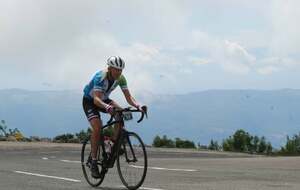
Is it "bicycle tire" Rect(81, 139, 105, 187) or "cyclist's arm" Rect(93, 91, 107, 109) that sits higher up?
"cyclist's arm" Rect(93, 91, 107, 109)

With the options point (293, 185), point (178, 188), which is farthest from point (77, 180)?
point (293, 185)

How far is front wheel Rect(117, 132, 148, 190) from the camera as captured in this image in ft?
36.5

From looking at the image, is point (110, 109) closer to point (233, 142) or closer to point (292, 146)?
point (292, 146)

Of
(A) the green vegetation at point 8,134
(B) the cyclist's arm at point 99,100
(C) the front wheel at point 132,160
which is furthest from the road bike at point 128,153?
(A) the green vegetation at point 8,134

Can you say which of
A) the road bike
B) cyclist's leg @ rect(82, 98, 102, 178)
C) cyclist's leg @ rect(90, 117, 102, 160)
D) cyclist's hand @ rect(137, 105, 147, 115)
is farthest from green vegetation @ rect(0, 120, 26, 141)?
cyclist's hand @ rect(137, 105, 147, 115)

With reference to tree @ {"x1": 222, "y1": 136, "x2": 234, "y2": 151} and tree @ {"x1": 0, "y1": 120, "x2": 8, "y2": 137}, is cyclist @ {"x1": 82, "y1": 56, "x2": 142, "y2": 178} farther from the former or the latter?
tree @ {"x1": 0, "y1": 120, "x2": 8, "y2": 137}

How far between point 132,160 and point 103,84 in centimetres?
127

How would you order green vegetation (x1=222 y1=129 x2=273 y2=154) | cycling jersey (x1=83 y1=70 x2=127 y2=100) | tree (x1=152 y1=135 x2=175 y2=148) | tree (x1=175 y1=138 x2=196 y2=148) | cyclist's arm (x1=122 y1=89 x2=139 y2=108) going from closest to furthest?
cycling jersey (x1=83 y1=70 x2=127 y2=100)
cyclist's arm (x1=122 y1=89 x2=139 y2=108)
green vegetation (x1=222 y1=129 x2=273 y2=154)
tree (x1=152 y1=135 x2=175 y2=148)
tree (x1=175 y1=138 x2=196 y2=148)

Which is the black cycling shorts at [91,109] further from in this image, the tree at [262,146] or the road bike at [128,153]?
the tree at [262,146]

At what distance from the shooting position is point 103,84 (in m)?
11.4

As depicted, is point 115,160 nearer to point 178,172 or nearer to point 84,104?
point 84,104

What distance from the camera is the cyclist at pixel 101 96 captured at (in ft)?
36.7

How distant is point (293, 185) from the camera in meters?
12.1

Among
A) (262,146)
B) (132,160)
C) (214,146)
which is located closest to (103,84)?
(132,160)
